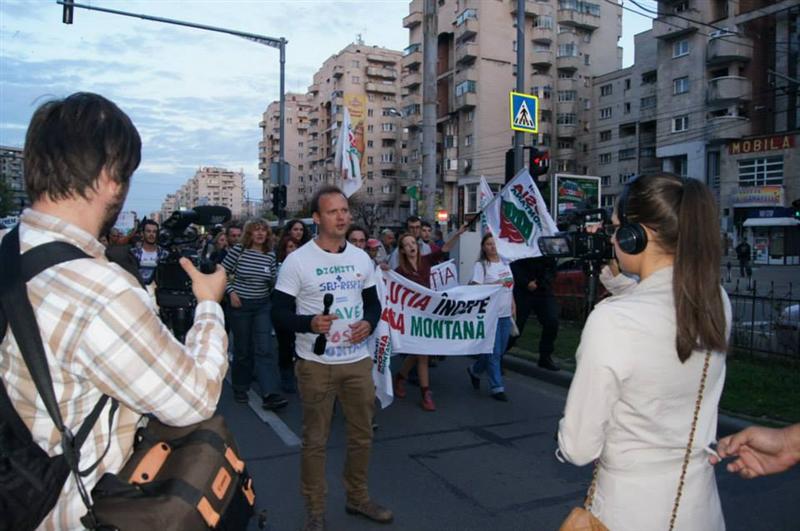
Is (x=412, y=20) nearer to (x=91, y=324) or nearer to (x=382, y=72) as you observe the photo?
(x=382, y=72)

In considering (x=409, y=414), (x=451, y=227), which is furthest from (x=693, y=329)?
(x=451, y=227)

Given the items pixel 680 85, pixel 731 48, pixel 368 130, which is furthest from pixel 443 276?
pixel 368 130

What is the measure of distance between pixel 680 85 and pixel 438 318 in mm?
44173

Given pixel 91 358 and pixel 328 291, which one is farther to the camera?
pixel 328 291

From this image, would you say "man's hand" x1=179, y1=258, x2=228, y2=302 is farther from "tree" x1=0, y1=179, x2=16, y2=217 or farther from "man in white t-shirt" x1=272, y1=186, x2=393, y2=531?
"tree" x1=0, y1=179, x2=16, y2=217

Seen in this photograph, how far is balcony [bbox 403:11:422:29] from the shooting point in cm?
6831

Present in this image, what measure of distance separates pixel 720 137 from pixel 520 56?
34.2 m

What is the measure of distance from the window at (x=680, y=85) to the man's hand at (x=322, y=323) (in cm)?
4718

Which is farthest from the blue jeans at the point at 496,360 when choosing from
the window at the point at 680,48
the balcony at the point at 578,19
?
the balcony at the point at 578,19

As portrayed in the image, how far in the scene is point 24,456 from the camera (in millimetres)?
1492

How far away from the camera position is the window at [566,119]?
200 feet

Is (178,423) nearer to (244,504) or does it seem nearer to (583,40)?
(244,504)

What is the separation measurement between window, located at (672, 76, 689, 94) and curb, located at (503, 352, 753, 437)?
42.0 m

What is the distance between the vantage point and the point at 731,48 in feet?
136
